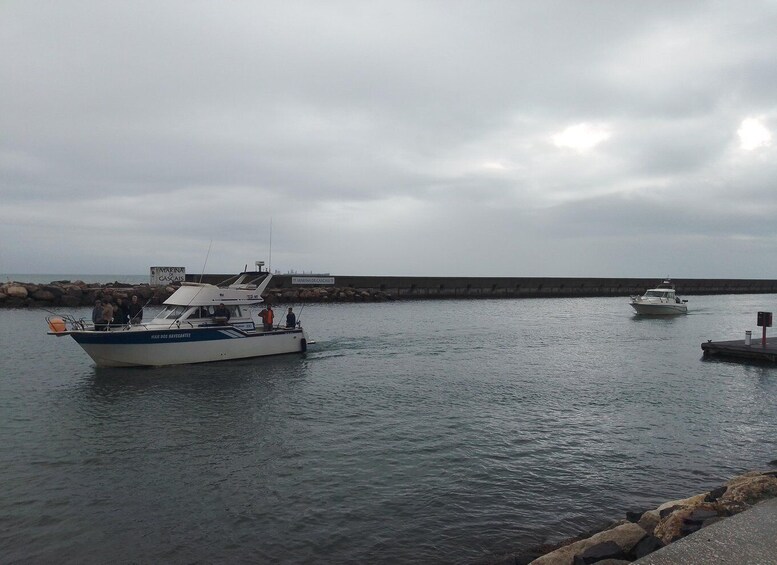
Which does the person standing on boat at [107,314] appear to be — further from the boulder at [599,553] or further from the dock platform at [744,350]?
the dock platform at [744,350]

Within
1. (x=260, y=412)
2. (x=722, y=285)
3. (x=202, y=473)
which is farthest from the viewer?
(x=722, y=285)

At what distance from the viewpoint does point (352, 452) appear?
41.8 ft

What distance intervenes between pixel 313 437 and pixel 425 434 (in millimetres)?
2866

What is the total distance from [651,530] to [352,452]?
6.70 m

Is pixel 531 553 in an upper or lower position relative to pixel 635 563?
lower

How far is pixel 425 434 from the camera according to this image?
560 inches

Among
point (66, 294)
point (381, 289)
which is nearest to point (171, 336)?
point (66, 294)

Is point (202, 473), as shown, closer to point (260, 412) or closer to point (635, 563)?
point (260, 412)

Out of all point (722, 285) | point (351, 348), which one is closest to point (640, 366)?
point (351, 348)

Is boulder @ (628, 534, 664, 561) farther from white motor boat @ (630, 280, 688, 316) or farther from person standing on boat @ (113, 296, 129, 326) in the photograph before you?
white motor boat @ (630, 280, 688, 316)

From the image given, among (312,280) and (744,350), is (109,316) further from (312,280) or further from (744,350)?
(312,280)

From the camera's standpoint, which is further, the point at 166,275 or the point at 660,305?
the point at 166,275

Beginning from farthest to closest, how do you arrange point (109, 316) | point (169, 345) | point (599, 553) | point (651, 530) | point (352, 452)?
point (109, 316)
point (169, 345)
point (352, 452)
point (651, 530)
point (599, 553)

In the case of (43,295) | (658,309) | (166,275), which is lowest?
(658,309)
